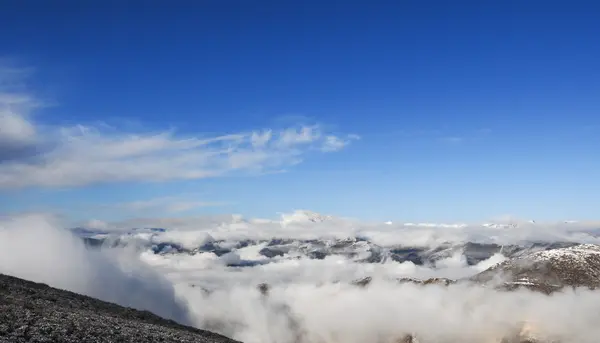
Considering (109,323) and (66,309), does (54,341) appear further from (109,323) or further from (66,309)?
(66,309)

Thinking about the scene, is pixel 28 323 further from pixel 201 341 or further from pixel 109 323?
pixel 201 341

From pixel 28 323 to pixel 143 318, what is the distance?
41257 millimetres

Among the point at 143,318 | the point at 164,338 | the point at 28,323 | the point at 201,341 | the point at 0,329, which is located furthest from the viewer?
the point at 143,318

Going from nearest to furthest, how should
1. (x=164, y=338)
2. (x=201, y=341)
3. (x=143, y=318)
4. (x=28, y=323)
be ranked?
1. (x=28, y=323)
2. (x=164, y=338)
3. (x=201, y=341)
4. (x=143, y=318)

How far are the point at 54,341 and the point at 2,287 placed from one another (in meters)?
37.4

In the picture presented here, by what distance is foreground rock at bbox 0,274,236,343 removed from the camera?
70.7 metres

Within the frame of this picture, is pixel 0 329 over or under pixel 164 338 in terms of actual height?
over

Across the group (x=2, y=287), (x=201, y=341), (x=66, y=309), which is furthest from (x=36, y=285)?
(x=201, y=341)

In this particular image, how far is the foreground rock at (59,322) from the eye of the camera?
2783 inches

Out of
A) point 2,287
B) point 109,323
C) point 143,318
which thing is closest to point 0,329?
point 109,323

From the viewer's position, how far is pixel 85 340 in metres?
72.2

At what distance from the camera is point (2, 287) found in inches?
3848

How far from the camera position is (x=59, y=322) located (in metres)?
79.4

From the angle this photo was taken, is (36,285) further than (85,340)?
Yes
